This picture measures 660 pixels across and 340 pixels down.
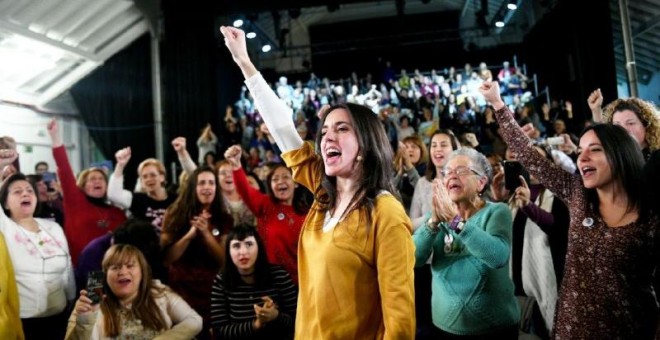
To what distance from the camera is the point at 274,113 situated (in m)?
1.45

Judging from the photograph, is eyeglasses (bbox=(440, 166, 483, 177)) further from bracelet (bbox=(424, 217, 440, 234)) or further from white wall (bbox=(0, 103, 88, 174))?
white wall (bbox=(0, 103, 88, 174))

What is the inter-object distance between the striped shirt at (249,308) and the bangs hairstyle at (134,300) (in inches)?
11.0

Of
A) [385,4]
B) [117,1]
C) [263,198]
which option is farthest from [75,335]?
[385,4]

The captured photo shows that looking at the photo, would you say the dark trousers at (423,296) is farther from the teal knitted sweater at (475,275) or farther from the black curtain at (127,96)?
the black curtain at (127,96)

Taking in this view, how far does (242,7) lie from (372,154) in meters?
6.68

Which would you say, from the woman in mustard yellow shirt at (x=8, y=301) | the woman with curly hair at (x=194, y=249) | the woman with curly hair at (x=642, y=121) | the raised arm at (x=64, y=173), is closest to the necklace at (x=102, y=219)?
the raised arm at (x=64, y=173)

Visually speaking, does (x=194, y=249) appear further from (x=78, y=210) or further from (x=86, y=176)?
(x=86, y=176)

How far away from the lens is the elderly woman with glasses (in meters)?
1.79

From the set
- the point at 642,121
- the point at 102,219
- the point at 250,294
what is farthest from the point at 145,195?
the point at 642,121

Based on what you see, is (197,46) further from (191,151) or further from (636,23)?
(636,23)

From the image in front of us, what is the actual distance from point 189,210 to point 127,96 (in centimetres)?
651

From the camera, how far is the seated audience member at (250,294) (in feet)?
8.07

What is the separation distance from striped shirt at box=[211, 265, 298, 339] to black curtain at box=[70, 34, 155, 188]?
6599 mm

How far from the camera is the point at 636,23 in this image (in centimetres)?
628
